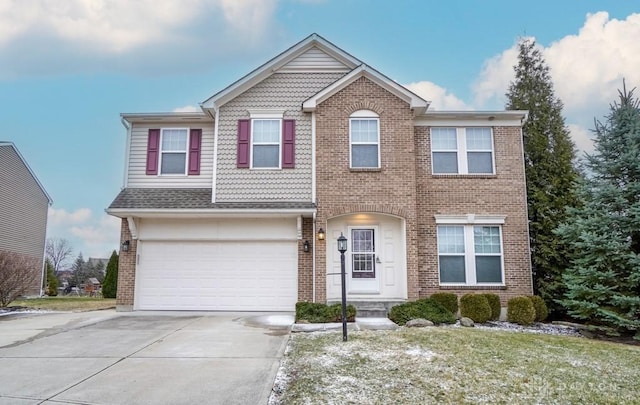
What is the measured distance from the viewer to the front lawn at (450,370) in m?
4.94

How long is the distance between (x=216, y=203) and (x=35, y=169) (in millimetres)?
17775

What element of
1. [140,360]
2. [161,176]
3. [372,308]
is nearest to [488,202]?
[372,308]

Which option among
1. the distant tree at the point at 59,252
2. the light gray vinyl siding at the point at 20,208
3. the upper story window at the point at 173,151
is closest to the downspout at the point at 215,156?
the upper story window at the point at 173,151

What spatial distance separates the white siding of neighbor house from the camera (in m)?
13.3

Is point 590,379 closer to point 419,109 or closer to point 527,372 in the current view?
point 527,372

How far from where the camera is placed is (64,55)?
16.9 meters

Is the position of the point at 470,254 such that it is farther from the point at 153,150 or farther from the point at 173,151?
the point at 153,150

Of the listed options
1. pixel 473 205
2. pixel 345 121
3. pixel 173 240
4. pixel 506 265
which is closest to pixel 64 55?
pixel 173 240

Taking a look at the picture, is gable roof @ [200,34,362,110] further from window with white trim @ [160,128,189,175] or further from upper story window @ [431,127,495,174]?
upper story window @ [431,127,495,174]

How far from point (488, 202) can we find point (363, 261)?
4.00 meters

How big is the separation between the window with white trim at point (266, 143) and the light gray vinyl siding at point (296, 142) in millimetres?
259

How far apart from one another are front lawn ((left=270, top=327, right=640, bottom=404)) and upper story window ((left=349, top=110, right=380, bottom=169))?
540 cm

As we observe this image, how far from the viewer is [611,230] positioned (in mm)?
10156

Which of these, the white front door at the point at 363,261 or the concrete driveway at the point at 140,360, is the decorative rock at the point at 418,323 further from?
the concrete driveway at the point at 140,360
